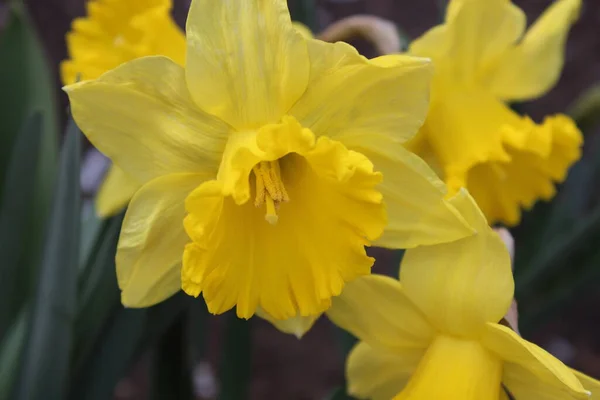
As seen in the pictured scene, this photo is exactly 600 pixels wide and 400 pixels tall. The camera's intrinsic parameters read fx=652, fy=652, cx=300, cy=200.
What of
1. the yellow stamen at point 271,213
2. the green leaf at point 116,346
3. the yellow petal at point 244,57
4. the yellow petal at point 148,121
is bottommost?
the green leaf at point 116,346

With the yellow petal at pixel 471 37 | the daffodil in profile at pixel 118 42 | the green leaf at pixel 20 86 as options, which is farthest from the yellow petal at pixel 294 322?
the green leaf at pixel 20 86

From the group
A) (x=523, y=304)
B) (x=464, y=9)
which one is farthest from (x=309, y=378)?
(x=464, y=9)

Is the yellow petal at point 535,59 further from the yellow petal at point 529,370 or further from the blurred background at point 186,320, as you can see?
the yellow petal at point 529,370

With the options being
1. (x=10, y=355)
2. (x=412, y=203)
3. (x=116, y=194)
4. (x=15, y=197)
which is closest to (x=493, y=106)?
(x=412, y=203)

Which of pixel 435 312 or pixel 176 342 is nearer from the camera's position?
pixel 435 312

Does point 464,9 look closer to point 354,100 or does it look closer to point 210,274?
point 354,100

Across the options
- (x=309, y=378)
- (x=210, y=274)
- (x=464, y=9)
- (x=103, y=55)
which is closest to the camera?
(x=210, y=274)

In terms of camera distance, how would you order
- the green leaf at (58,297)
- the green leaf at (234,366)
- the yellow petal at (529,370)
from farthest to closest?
the green leaf at (234,366) < the green leaf at (58,297) < the yellow petal at (529,370)
